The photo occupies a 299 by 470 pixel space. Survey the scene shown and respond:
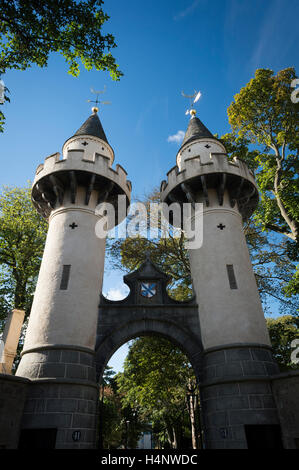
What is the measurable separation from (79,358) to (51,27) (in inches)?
462

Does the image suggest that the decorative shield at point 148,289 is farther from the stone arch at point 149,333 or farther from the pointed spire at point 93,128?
the pointed spire at point 93,128

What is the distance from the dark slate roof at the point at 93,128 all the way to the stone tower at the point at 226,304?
16.8 feet

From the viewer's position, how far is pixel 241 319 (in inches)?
454

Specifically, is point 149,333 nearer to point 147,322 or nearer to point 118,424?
point 147,322

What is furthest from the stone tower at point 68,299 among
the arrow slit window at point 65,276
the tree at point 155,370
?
the tree at point 155,370

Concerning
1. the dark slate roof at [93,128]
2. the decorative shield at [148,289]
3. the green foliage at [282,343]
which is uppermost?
the dark slate roof at [93,128]

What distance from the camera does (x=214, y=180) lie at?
15.1m

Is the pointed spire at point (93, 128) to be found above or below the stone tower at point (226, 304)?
above

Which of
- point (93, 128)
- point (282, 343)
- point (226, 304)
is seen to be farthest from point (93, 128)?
point (282, 343)

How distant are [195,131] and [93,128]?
6.55m

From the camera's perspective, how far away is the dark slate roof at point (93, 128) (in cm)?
1759

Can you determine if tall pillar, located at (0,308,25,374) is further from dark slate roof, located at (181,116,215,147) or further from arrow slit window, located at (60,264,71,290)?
dark slate roof, located at (181,116,215,147)
